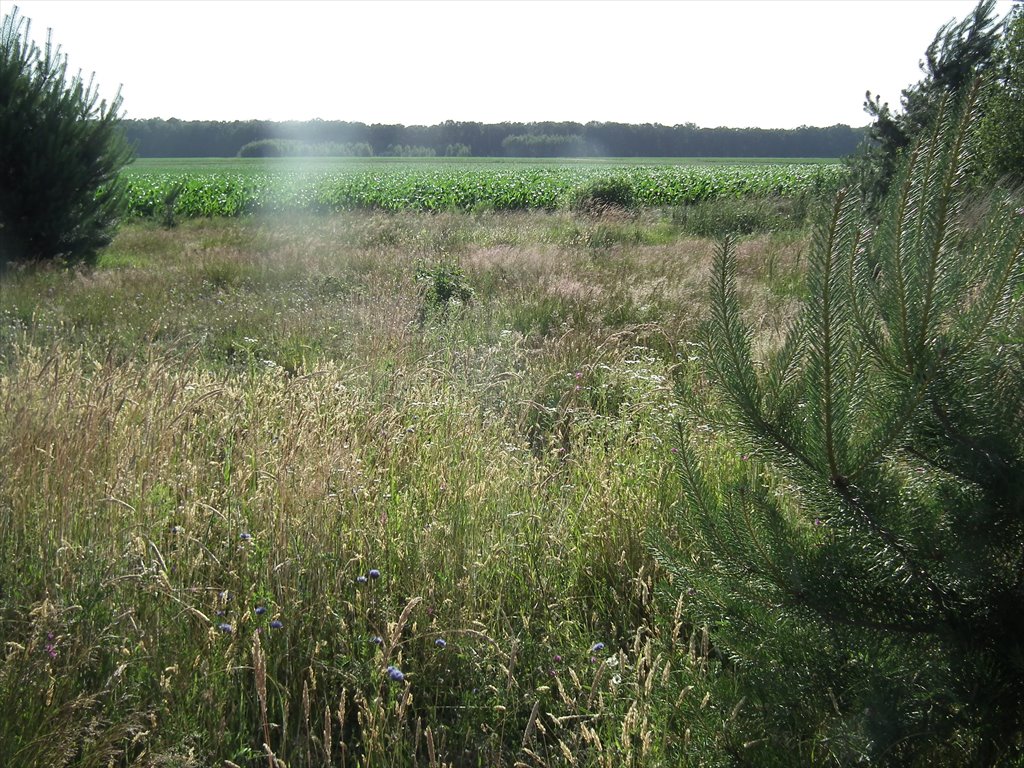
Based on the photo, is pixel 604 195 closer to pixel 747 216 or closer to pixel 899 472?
pixel 747 216

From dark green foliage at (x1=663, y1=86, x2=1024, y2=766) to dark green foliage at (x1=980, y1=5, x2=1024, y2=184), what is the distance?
4635 millimetres

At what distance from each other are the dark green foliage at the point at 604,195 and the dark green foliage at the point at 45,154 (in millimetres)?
11232

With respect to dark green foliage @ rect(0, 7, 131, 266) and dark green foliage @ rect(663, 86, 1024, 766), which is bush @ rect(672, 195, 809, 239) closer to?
dark green foliage @ rect(0, 7, 131, 266)

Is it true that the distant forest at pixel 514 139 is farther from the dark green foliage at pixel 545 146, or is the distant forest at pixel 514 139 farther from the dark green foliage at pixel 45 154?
the dark green foliage at pixel 45 154

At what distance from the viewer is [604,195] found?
20.5 m

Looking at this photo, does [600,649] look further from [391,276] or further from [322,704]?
[391,276]

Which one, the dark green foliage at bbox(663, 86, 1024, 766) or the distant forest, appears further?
the distant forest

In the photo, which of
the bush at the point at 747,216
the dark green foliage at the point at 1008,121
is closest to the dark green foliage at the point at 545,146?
the bush at the point at 747,216

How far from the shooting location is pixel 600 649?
94.7 inches

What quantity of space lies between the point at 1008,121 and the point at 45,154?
35.1 feet

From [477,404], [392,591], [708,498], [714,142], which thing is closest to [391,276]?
[477,404]

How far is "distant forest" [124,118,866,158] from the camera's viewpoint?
9938cm

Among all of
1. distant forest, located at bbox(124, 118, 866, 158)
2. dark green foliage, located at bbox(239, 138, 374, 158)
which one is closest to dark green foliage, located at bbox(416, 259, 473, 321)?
dark green foliage, located at bbox(239, 138, 374, 158)

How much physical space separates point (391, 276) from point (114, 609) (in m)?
7.04
